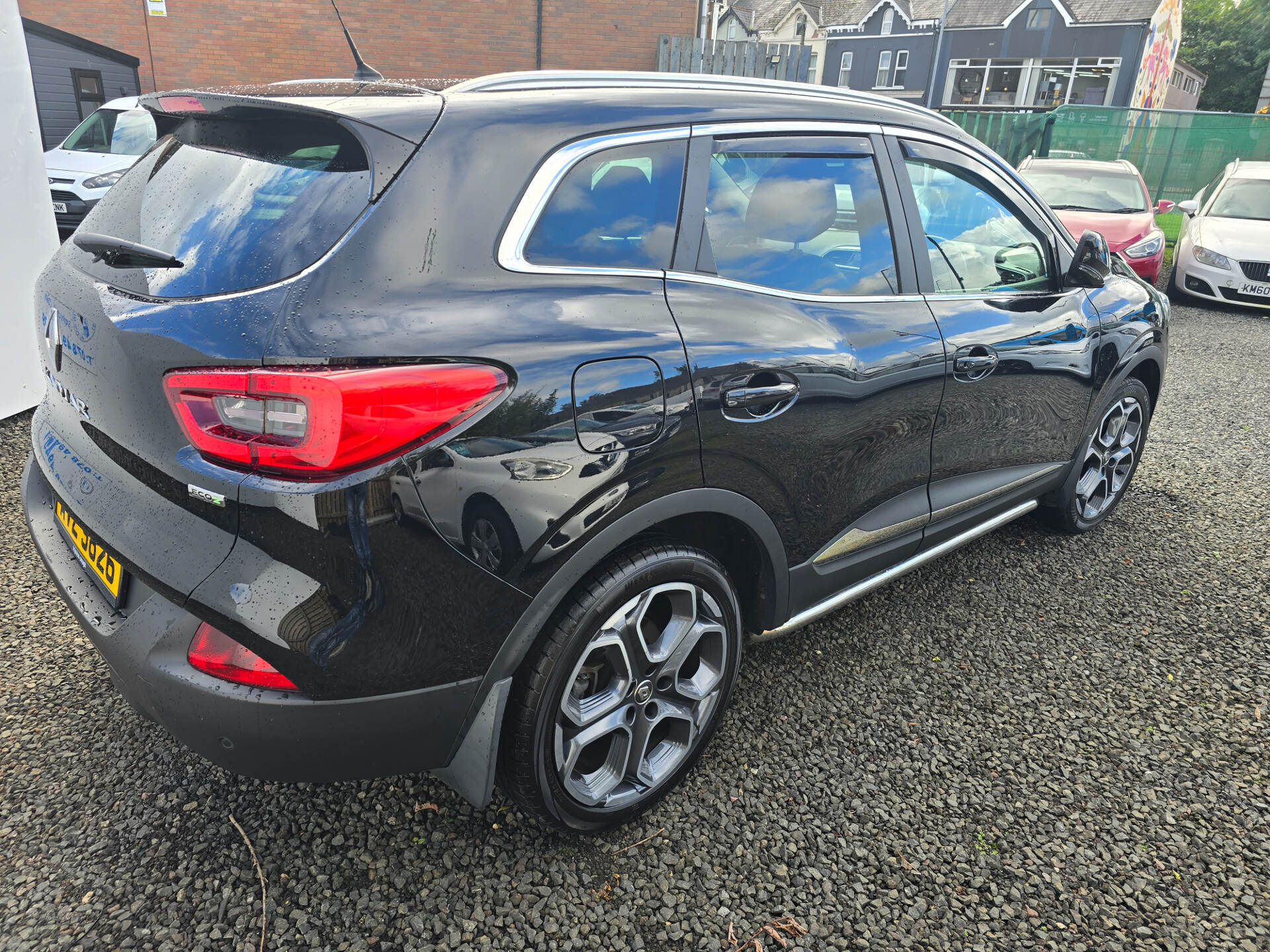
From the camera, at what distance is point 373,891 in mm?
1966

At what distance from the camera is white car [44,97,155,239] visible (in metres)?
9.77

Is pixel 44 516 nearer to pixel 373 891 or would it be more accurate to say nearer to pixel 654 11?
pixel 373 891

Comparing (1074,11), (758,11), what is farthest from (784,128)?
(758,11)

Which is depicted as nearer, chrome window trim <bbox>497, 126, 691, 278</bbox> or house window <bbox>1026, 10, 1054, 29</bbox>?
chrome window trim <bbox>497, 126, 691, 278</bbox>

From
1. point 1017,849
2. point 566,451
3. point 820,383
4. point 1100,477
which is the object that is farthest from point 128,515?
point 1100,477

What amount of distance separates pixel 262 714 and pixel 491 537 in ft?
1.78

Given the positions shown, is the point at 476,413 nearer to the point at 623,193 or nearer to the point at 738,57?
the point at 623,193

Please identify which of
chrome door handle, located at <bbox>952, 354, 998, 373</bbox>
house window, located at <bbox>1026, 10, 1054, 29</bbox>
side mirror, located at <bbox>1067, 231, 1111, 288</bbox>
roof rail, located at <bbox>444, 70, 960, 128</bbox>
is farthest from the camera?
house window, located at <bbox>1026, 10, 1054, 29</bbox>

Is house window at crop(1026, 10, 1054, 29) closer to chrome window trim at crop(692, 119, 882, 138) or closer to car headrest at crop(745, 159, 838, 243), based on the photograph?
chrome window trim at crop(692, 119, 882, 138)

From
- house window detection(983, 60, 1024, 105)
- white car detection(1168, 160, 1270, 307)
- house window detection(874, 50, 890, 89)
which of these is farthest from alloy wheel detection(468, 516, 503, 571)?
house window detection(874, 50, 890, 89)

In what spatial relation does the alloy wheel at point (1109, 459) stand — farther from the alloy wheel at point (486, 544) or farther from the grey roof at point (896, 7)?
the grey roof at point (896, 7)

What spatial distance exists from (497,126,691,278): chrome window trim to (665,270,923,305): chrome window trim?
119 mm

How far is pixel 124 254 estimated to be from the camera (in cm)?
179

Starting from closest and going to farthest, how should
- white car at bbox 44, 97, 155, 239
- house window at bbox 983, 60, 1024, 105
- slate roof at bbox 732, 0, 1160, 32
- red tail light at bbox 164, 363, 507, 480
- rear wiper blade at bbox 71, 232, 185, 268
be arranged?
1. red tail light at bbox 164, 363, 507, 480
2. rear wiper blade at bbox 71, 232, 185, 268
3. white car at bbox 44, 97, 155, 239
4. slate roof at bbox 732, 0, 1160, 32
5. house window at bbox 983, 60, 1024, 105
